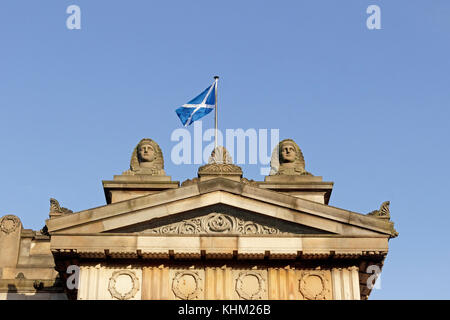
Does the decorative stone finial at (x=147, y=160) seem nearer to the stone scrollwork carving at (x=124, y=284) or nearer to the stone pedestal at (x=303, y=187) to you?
the stone pedestal at (x=303, y=187)

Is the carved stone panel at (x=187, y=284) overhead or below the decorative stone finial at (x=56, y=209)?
below

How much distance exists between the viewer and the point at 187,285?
2794 centimetres

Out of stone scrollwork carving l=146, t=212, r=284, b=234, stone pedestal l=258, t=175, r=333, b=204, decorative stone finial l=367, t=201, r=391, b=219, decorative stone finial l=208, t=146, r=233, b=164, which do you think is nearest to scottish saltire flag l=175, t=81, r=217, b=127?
decorative stone finial l=208, t=146, r=233, b=164

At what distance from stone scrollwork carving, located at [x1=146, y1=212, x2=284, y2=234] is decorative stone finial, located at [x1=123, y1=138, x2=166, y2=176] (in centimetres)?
624

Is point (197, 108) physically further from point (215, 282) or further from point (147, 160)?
point (215, 282)

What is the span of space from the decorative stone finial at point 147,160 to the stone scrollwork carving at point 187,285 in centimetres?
729

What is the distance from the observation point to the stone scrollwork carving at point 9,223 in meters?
37.4

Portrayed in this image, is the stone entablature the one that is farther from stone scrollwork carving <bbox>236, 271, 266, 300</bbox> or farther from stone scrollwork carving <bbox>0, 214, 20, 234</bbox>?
stone scrollwork carving <bbox>0, 214, 20, 234</bbox>

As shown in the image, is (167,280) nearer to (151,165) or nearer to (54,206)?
(54,206)

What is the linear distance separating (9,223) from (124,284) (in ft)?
38.3

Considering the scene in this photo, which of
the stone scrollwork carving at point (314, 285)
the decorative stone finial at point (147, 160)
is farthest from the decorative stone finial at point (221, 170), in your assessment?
the stone scrollwork carving at point (314, 285)

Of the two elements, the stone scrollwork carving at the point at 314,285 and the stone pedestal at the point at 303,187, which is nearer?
the stone scrollwork carving at the point at 314,285

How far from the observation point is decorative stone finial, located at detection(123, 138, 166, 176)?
34.6m

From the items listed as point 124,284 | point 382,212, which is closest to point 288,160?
point 382,212
